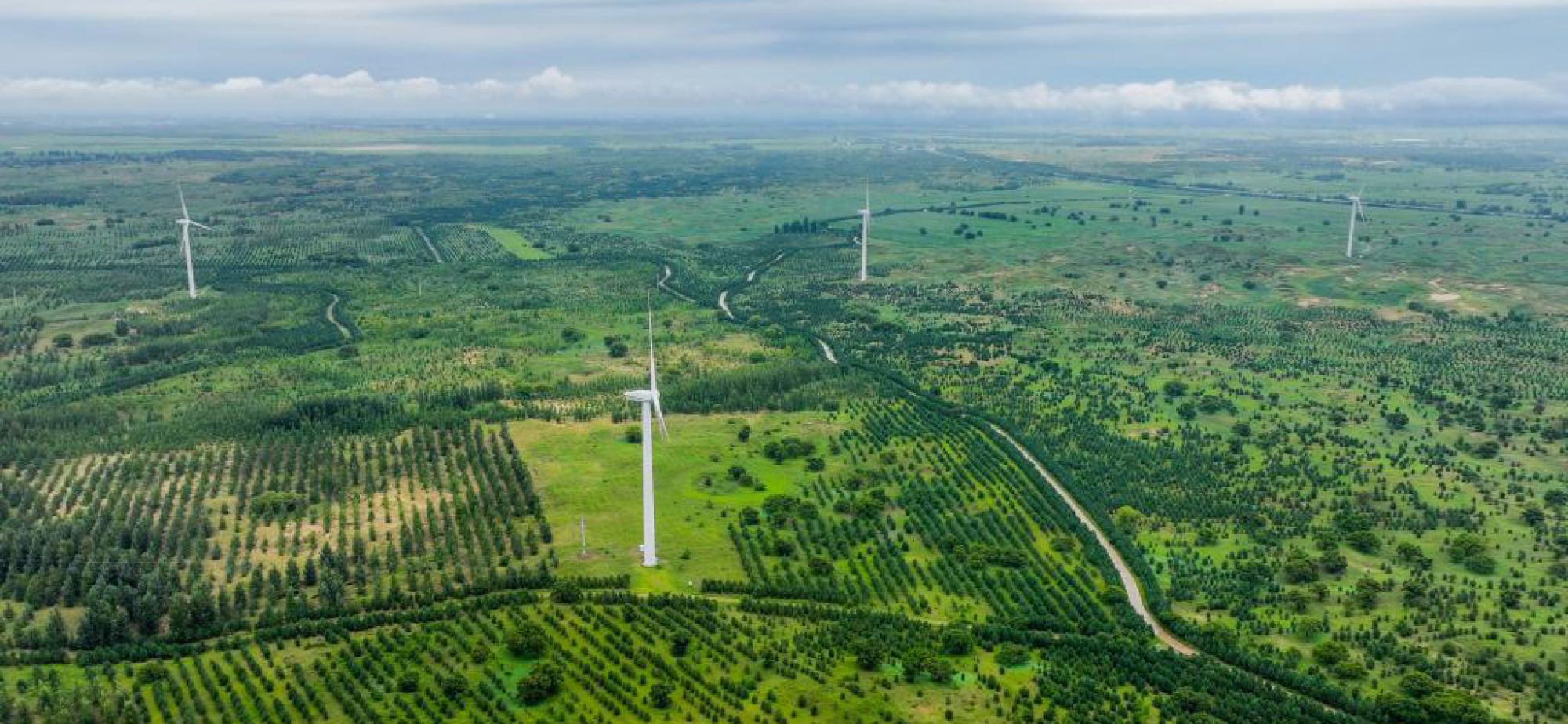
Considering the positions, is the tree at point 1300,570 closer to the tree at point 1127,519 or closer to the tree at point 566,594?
the tree at point 1127,519

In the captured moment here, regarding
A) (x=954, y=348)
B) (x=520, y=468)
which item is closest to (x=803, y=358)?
(x=954, y=348)

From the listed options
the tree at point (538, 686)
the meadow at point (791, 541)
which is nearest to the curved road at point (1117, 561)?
the meadow at point (791, 541)

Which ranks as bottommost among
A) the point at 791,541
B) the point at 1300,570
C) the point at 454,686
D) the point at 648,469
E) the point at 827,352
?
the point at 454,686

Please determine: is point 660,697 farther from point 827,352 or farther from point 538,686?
point 827,352

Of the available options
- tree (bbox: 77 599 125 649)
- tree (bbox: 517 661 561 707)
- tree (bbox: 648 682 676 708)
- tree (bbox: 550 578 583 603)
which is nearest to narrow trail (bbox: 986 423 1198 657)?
tree (bbox: 648 682 676 708)

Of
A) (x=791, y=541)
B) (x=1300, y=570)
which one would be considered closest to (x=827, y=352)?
(x=791, y=541)

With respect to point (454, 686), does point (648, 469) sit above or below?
above
